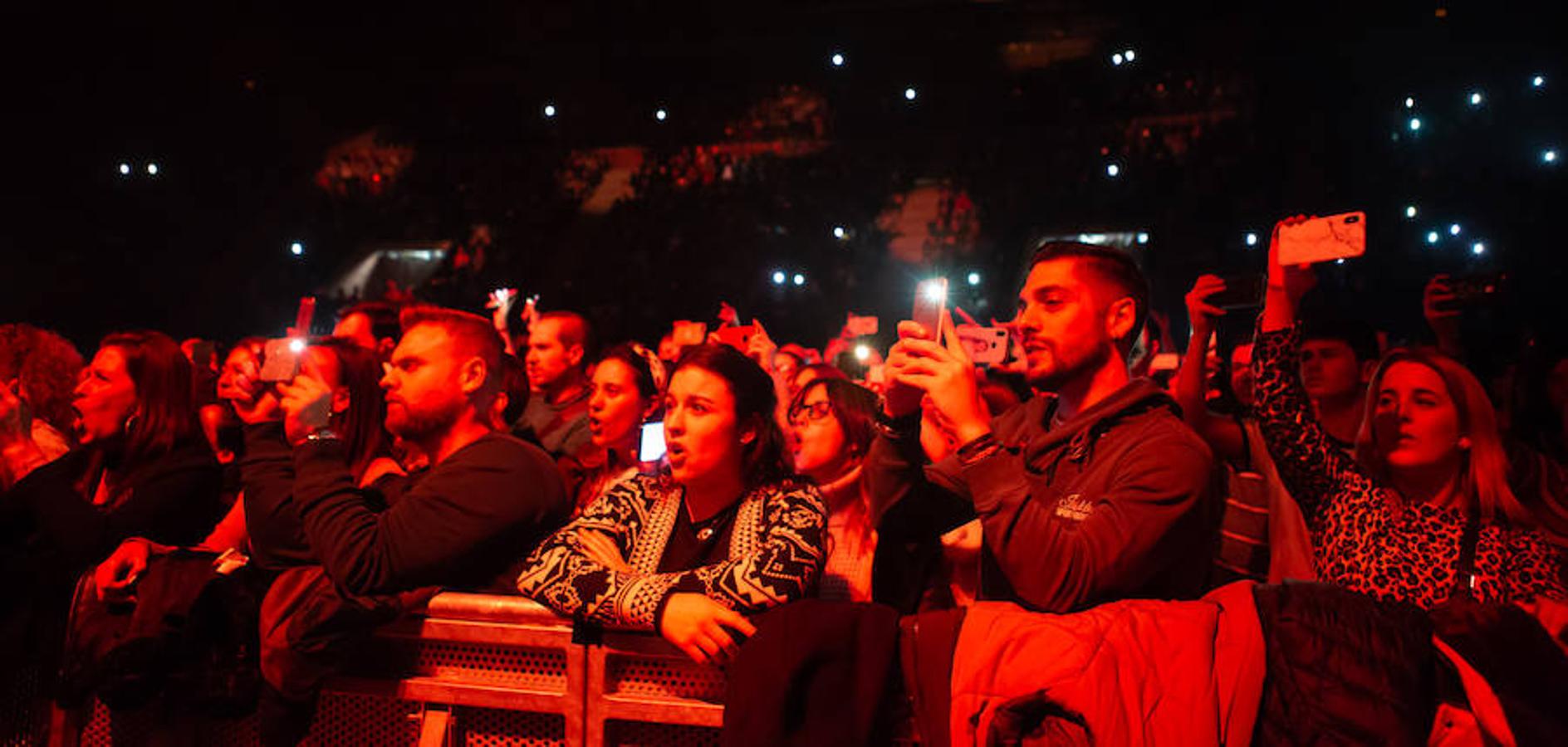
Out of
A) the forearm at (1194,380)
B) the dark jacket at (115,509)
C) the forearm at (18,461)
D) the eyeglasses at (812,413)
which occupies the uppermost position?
the forearm at (1194,380)

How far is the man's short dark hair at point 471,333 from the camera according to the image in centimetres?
388

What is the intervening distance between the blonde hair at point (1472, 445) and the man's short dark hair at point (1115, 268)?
48.0 inches

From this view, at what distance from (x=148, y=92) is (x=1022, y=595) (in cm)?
1763

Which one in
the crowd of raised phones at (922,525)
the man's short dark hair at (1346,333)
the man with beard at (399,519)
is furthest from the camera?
the man's short dark hair at (1346,333)

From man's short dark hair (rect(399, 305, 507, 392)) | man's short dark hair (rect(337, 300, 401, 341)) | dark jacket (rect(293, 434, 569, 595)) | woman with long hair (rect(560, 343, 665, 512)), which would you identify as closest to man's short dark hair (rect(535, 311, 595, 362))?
man's short dark hair (rect(337, 300, 401, 341))

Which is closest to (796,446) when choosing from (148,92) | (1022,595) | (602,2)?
(1022,595)

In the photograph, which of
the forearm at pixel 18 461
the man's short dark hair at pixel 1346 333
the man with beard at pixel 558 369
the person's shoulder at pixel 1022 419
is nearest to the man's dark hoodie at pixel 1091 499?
the person's shoulder at pixel 1022 419

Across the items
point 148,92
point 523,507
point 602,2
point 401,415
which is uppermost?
point 602,2

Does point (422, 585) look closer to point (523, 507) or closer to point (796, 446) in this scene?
point (523, 507)

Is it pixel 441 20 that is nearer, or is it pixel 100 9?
pixel 100 9

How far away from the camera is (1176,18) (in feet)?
52.1

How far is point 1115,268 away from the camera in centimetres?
297

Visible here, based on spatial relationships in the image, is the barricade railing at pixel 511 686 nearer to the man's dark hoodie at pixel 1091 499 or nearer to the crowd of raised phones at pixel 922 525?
the crowd of raised phones at pixel 922 525

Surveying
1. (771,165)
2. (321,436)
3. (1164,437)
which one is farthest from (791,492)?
(771,165)
